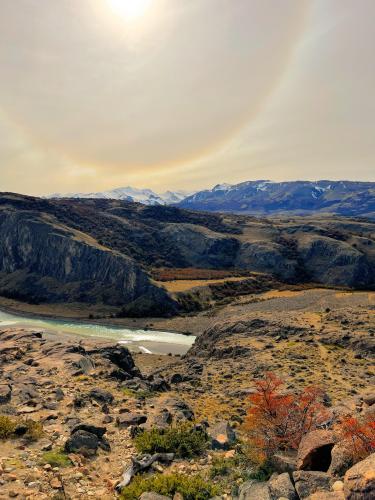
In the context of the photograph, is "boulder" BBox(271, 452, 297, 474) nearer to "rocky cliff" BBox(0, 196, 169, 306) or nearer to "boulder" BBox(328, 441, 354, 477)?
"boulder" BBox(328, 441, 354, 477)

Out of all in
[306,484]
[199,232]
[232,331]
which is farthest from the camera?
[199,232]

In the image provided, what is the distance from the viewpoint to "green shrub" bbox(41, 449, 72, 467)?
552 inches

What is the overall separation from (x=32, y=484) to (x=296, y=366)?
29.3 metres

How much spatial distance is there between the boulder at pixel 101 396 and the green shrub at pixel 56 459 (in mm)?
7734

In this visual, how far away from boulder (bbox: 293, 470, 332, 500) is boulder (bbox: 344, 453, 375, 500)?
1.36m

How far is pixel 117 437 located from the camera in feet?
58.2

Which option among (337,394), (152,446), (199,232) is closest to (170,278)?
(199,232)

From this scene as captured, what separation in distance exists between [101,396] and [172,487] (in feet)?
37.5

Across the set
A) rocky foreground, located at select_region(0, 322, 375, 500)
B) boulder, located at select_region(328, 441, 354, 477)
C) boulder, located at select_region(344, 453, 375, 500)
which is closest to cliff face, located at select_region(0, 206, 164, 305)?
rocky foreground, located at select_region(0, 322, 375, 500)

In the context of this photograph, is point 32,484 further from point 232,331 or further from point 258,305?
point 258,305

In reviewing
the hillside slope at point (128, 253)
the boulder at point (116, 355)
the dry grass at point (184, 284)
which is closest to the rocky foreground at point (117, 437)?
the boulder at point (116, 355)

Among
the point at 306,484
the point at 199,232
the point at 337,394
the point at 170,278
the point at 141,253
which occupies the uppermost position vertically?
the point at 199,232

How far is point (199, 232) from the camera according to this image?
18375cm

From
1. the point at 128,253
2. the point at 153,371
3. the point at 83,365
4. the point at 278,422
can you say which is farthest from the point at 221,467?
the point at 128,253
